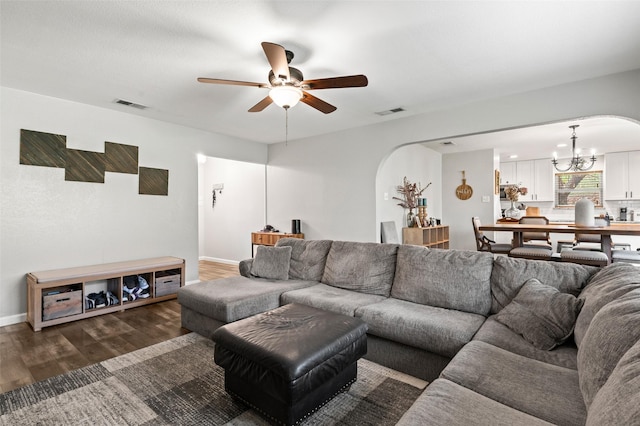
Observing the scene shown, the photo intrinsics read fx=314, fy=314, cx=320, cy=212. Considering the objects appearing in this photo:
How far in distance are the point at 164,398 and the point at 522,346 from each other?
87.1 inches

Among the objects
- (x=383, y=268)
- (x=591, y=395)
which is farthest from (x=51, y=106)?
(x=591, y=395)

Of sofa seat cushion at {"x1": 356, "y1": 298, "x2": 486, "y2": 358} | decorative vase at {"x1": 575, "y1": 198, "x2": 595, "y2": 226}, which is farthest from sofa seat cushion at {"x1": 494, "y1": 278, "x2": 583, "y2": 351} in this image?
decorative vase at {"x1": 575, "y1": 198, "x2": 595, "y2": 226}

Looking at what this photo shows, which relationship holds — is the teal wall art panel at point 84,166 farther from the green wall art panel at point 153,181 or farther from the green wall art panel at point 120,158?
the green wall art panel at point 153,181

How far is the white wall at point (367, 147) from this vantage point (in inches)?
125

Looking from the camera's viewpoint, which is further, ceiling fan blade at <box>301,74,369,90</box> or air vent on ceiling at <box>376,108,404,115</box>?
air vent on ceiling at <box>376,108,404,115</box>

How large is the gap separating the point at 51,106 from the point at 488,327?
4923 millimetres

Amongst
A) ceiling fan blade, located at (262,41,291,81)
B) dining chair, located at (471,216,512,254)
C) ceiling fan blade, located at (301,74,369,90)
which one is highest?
ceiling fan blade, located at (262,41,291,81)

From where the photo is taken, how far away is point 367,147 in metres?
4.91

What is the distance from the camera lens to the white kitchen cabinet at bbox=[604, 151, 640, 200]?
6.91m

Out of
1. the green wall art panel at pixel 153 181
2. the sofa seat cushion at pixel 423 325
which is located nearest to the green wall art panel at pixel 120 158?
the green wall art panel at pixel 153 181

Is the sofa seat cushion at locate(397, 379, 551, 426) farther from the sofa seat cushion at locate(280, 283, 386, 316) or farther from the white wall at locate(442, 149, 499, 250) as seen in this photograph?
the white wall at locate(442, 149, 499, 250)

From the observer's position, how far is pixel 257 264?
11.8 feet

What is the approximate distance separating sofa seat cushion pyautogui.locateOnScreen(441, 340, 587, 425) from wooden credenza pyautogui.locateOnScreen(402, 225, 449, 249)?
4.11 m

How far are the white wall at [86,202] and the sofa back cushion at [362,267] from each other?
109 inches
